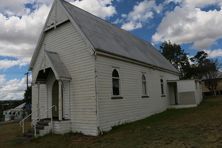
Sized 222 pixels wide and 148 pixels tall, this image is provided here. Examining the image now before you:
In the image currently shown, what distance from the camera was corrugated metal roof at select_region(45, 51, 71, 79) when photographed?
13289mm

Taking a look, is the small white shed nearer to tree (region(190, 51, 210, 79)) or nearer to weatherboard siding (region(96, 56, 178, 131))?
weatherboard siding (region(96, 56, 178, 131))

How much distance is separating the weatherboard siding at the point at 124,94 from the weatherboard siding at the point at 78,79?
1.57 ft

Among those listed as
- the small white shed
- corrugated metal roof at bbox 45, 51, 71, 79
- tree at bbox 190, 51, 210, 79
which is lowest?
the small white shed

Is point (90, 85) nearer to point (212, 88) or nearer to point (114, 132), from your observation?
point (114, 132)

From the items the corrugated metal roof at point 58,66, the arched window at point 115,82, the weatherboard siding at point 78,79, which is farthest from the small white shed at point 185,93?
the corrugated metal roof at point 58,66

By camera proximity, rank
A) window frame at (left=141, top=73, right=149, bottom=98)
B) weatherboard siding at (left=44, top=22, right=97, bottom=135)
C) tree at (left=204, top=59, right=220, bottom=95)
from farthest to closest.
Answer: tree at (left=204, top=59, right=220, bottom=95)
window frame at (left=141, top=73, right=149, bottom=98)
weatherboard siding at (left=44, top=22, right=97, bottom=135)

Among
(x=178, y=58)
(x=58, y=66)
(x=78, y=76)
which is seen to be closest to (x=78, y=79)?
(x=78, y=76)

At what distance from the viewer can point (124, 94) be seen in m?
14.8

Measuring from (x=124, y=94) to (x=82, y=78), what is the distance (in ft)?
9.98

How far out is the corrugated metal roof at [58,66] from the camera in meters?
13.3

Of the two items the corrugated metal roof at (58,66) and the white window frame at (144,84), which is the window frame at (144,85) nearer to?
the white window frame at (144,84)

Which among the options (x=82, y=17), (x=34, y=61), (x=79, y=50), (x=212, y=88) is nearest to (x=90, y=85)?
(x=79, y=50)

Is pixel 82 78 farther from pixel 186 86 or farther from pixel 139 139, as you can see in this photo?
pixel 186 86

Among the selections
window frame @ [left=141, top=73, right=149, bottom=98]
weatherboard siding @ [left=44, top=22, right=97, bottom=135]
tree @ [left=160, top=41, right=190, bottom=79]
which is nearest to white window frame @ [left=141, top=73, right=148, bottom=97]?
window frame @ [left=141, top=73, right=149, bottom=98]
